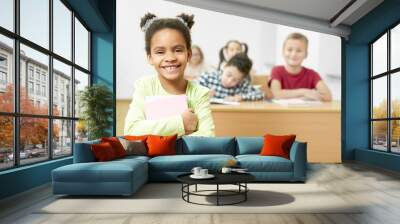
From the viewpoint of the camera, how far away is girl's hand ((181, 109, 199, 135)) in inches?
321

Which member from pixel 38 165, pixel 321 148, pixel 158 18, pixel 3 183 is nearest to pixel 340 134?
pixel 321 148

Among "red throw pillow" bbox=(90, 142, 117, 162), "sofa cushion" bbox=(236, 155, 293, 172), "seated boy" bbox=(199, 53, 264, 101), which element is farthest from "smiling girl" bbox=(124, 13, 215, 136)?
"red throw pillow" bbox=(90, 142, 117, 162)

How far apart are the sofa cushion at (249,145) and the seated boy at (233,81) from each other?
6.38ft

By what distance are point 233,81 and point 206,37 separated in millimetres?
1108

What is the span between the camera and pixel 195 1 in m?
8.81

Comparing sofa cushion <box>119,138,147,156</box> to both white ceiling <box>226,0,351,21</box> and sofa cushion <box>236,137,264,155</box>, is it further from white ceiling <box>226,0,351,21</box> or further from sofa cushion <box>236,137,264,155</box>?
white ceiling <box>226,0,351,21</box>

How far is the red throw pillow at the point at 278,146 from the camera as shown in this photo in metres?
6.57

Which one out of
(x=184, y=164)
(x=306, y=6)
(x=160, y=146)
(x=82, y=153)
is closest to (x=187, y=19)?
(x=306, y=6)

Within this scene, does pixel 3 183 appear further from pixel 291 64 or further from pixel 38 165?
pixel 291 64

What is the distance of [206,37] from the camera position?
892 cm

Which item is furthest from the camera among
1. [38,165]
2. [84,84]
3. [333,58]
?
[333,58]

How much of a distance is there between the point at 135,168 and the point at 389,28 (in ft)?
21.0

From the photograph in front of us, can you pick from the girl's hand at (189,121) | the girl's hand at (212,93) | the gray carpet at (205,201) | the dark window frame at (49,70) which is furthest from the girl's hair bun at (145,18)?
the gray carpet at (205,201)

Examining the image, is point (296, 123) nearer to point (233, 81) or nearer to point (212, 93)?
point (233, 81)
